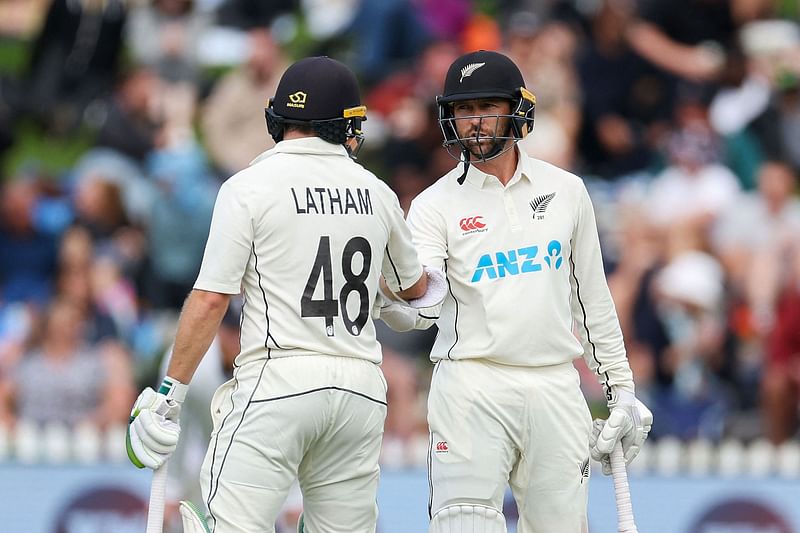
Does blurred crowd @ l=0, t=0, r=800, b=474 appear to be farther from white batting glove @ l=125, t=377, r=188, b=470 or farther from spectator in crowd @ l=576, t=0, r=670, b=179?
white batting glove @ l=125, t=377, r=188, b=470

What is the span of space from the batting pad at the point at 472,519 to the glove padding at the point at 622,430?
54 cm

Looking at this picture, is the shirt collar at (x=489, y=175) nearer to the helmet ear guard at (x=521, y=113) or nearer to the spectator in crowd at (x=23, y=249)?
the helmet ear guard at (x=521, y=113)

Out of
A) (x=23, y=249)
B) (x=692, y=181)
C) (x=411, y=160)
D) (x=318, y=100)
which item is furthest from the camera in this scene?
(x=23, y=249)

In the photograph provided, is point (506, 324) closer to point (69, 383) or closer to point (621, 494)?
point (621, 494)

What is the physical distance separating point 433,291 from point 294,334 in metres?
0.70

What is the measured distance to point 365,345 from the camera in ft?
19.4

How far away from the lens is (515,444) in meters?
6.27

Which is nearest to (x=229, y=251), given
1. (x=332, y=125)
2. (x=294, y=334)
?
(x=294, y=334)

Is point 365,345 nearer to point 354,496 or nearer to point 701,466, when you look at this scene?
point 354,496

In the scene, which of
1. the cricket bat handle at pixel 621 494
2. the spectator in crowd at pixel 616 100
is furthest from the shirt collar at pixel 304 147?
the spectator in crowd at pixel 616 100

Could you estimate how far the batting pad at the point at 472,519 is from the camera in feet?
20.4

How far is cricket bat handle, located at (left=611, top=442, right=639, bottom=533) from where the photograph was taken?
250 inches

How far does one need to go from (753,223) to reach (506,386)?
219 inches

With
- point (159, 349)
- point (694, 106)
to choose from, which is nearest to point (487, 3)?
point (694, 106)
